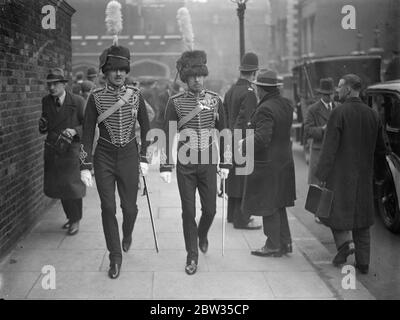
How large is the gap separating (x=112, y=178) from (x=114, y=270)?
839mm

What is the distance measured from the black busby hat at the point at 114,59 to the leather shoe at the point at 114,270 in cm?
179

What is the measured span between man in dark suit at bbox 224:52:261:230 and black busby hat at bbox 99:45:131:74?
6.69ft

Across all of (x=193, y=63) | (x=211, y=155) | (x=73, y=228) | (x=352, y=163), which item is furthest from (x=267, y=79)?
(x=73, y=228)

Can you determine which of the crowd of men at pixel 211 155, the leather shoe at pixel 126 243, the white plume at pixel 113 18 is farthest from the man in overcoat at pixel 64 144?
the white plume at pixel 113 18

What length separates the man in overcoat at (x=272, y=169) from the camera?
19.6 ft

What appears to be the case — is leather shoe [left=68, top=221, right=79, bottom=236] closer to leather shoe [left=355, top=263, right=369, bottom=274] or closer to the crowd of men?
the crowd of men

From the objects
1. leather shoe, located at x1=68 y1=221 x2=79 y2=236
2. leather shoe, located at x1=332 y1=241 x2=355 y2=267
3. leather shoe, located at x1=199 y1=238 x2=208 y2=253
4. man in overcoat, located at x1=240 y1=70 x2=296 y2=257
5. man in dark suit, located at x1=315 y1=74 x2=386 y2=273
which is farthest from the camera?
leather shoe, located at x1=68 y1=221 x2=79 y2=236

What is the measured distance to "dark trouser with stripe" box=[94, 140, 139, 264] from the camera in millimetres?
5406

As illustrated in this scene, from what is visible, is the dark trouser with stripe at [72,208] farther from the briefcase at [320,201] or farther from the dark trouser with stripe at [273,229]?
the briefcase at [320,201]

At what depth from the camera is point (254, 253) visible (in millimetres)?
6164

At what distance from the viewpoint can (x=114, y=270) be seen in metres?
5.34

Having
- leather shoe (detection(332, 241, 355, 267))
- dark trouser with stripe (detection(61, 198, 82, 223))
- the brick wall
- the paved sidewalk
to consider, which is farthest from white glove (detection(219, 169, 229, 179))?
the brick wall

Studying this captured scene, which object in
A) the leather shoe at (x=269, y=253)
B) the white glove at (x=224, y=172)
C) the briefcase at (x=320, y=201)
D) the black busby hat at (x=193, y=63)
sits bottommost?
the leather shoe at (x=269, y=253)

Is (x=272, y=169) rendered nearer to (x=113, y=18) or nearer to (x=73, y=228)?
(x=73, y=228)
